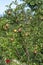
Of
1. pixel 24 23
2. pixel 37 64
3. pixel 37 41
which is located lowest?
pixel 37 64

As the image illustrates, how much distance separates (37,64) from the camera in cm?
794

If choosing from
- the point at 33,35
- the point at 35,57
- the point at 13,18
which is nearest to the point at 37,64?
the point at 35,57

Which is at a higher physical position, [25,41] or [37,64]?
[25,41]

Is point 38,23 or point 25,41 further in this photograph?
point 38,23

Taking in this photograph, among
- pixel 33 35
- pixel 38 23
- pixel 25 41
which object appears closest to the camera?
pixel 25 41

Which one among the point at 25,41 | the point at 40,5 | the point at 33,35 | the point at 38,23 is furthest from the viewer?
the point at 40,5

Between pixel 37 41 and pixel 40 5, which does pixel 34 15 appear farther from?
pixel 37 41

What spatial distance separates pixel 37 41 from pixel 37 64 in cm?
68

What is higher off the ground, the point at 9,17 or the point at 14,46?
the point at 9,17

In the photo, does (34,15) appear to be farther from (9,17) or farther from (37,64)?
(37,64)

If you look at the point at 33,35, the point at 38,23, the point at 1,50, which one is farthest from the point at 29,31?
the point at 1,50

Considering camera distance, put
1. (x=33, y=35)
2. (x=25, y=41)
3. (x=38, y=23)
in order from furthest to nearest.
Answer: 1. (x=38, y=23)
2. (x=33, y=35)
3. (x=25, y=41)

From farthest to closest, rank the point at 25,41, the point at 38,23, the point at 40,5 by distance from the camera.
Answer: the point at 40,5 → the point at 38,23 → the point at 25,41

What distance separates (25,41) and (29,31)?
48 cm
